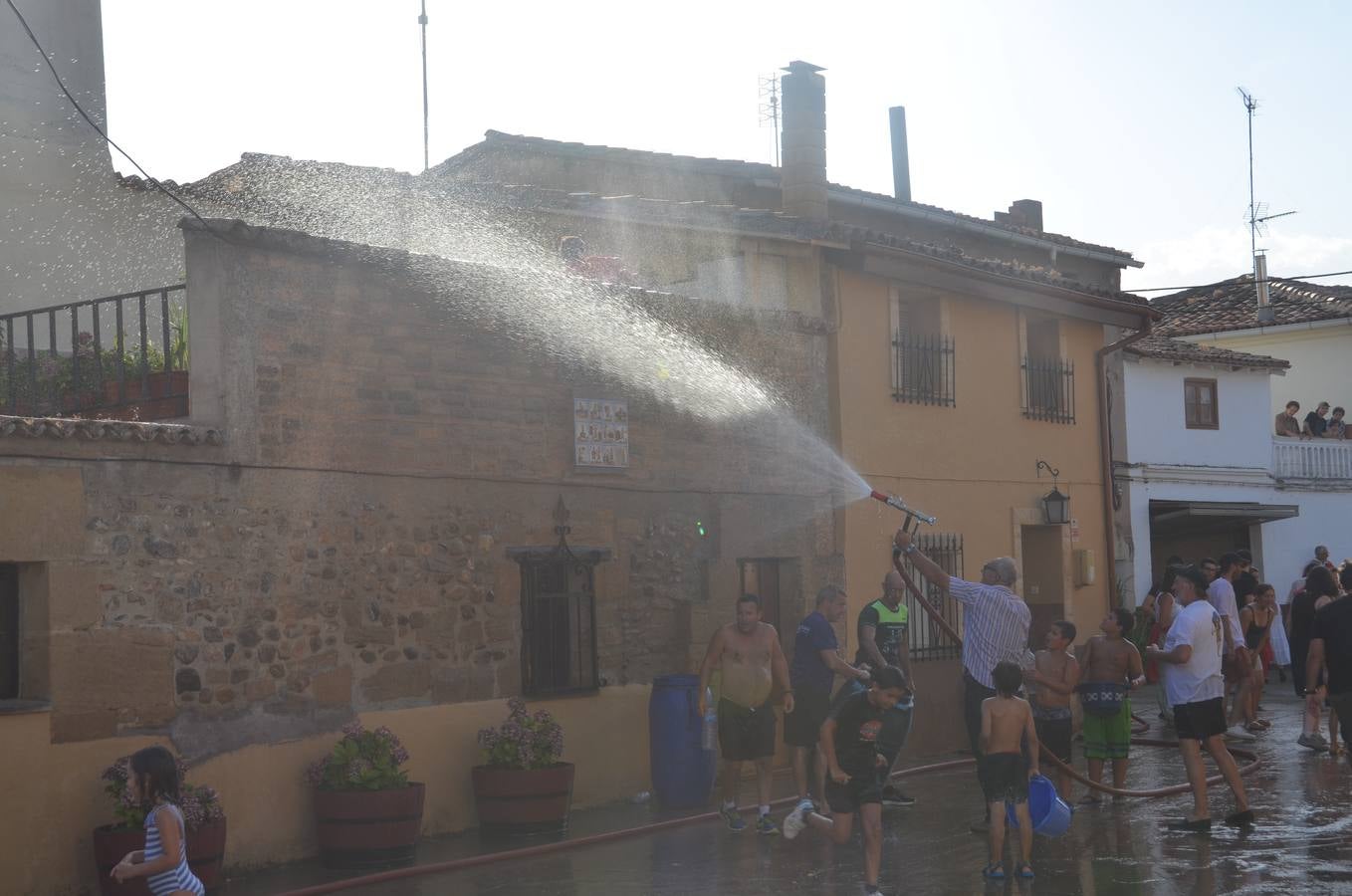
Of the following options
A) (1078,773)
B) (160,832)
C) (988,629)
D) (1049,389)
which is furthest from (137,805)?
(1049,389)

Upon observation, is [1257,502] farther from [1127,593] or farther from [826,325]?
[826,325]

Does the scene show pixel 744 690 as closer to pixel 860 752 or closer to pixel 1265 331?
pixel 860 752

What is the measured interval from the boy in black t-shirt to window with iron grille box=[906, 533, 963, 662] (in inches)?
288

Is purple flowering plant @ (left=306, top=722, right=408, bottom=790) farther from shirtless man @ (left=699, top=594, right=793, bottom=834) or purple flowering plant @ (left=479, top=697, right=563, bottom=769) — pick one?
shirtless man @ (left=699, top=594, right=793, bottom=834)

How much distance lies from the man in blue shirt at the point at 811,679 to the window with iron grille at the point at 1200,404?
18.4 metres

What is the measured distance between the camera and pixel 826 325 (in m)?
15.7

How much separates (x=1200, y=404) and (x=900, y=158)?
431 inches

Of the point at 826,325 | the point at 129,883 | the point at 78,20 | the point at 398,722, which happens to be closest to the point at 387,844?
the point at 398,722

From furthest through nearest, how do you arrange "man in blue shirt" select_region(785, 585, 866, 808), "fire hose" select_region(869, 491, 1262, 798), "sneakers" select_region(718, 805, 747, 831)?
"man in blue shirt" select_region(785, 585, 866, 808), "fire hose" select_region(869, 491, 1262, 798), "sneakers" select_region(718, 805, 747, 831)

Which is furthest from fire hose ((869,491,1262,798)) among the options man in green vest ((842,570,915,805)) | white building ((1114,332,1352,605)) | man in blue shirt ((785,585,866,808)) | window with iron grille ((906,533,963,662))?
white building ((1114,332,1352,605))

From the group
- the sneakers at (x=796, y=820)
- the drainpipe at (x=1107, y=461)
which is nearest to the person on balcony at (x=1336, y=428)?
the drainpipe at (x=1107, y=461)

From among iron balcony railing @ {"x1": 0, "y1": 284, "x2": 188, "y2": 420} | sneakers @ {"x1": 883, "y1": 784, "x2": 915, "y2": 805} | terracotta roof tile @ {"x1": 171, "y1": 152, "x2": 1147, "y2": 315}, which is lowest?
sneakers @ {"x1": 883, "y1": 784, "x2": 915, "y2": 805}

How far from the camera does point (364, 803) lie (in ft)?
33.3

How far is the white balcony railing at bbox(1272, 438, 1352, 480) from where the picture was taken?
30391 millimetres
